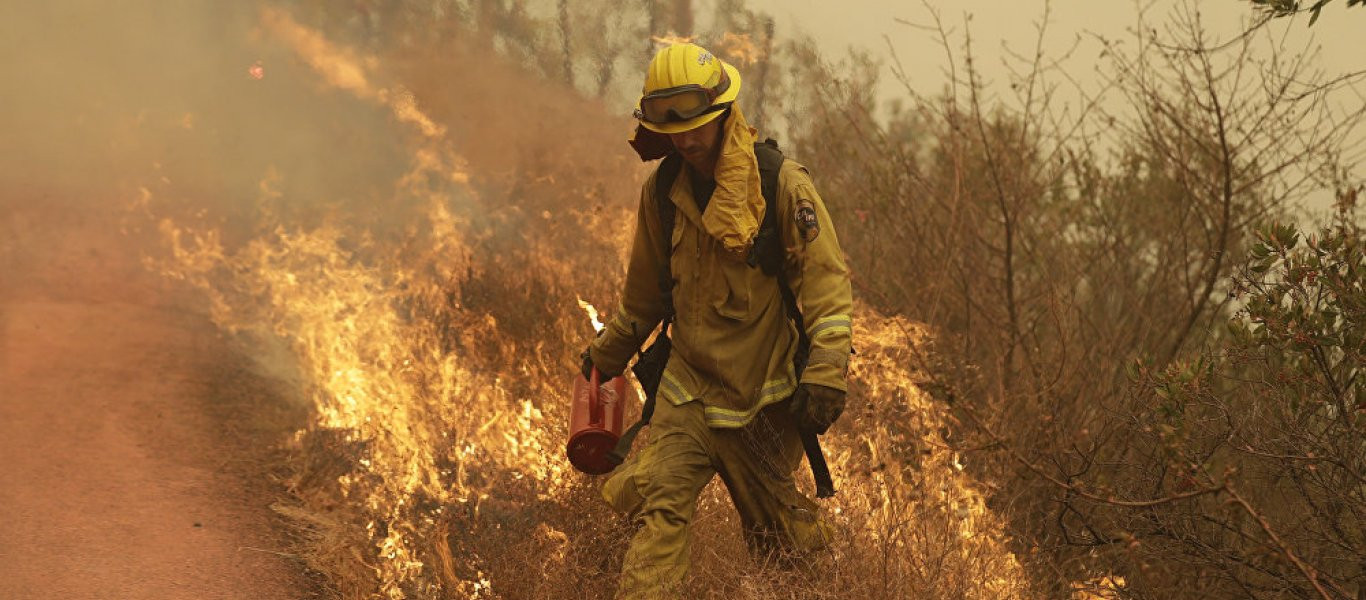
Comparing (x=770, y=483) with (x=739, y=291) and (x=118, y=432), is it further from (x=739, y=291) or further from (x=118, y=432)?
(x=118, y=432)

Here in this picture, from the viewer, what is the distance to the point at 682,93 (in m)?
3.42

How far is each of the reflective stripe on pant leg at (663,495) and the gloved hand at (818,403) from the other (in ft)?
1.14

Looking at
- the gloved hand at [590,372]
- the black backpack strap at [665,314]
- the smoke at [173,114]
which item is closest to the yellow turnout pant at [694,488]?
the black backpack strap at [665,314]

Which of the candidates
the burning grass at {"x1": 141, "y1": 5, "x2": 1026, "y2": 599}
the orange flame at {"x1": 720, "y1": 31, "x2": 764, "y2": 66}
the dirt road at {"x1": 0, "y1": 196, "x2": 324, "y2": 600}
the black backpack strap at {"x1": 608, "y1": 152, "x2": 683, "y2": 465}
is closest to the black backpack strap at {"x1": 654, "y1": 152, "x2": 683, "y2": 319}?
the black backpack strap at {"x1": 608, "y1": 152, "x2": 683, "y2": 465}

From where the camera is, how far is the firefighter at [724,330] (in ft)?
11.1

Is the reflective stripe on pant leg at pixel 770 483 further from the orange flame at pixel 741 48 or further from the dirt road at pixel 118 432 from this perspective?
the orange flame at pixel 741 48

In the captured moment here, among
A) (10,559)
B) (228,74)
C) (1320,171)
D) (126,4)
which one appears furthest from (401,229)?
(1320,171)

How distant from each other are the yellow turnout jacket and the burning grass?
0.41 meters

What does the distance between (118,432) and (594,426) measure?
291cm

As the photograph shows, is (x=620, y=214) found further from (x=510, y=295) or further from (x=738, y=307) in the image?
(x=738, y=307)

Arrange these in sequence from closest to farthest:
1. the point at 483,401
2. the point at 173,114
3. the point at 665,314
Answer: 1. the point at 665,314
2. the point at 483,401
3. the point at 173,114

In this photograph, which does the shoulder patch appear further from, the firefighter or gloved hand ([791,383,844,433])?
gloved hand ([791,383,844,433])

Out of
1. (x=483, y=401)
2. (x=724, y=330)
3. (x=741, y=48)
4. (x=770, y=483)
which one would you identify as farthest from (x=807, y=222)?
(x=741, y=48)

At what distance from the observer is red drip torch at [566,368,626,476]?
387 cm
